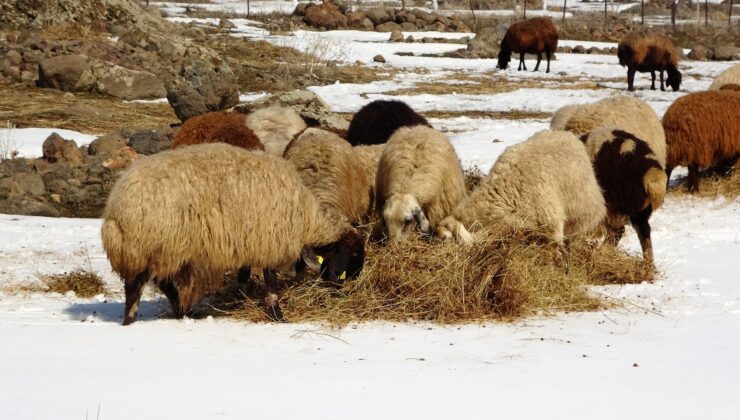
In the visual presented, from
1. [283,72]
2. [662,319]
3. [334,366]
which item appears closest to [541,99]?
[283,72]

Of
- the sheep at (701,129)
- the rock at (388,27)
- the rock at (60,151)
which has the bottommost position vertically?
the rock at (60,151)

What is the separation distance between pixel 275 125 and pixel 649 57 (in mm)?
Result: 17936

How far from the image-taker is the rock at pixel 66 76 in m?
20.8

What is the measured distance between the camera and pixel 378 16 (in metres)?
47.4

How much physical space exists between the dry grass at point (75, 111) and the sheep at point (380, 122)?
665 centimetres

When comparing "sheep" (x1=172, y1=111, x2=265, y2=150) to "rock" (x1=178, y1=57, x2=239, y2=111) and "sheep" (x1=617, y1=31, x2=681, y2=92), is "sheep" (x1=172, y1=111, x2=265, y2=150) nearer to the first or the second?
"rock" (x1=178, y1=57, x2=239, y2=111)

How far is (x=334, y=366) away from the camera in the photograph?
598 cm

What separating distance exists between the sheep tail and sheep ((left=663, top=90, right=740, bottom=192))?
3.58 meters

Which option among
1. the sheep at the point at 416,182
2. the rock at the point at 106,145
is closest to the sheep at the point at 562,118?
the sheep at the point at 416,182

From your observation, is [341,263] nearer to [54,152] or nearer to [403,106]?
[403,106]

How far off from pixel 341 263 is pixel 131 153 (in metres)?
7.19

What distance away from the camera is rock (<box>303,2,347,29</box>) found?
45406 millimetres

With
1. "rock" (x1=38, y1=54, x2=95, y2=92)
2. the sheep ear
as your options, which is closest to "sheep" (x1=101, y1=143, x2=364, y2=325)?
the sheep ear

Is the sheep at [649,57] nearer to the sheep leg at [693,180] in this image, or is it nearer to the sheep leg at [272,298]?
the sheep leg at [693,180]
